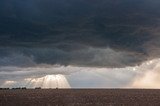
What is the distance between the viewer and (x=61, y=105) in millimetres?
68562

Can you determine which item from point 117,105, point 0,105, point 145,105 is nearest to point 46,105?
point 0,105

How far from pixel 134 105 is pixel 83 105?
994cm

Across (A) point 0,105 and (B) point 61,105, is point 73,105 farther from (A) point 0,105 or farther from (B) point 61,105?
(A) point 0,105

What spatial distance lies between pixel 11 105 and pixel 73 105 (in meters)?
12.1

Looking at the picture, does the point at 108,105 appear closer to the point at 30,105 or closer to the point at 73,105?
the point at 73,105

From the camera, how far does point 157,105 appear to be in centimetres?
7012

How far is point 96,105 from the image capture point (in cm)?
6975

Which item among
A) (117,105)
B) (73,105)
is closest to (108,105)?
(117,105)

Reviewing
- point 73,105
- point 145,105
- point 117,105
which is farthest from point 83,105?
point 145,105

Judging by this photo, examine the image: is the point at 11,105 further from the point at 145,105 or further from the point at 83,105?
the point at 145,105

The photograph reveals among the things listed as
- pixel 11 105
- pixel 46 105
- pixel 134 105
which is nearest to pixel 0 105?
pixel 11 105

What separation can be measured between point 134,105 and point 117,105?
329 centimetres

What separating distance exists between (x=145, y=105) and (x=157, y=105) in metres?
2.77

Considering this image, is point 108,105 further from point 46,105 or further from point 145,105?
point 46,105
